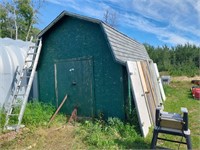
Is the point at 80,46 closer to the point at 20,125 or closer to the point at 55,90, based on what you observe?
the point at 55,90

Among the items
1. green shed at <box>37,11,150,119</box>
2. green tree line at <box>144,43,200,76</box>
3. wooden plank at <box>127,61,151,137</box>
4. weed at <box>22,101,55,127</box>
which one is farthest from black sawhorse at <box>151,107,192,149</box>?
green tree line at <box>144,43,200,76</box>

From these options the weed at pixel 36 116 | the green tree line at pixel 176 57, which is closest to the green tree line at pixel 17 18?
the green tree line at pixel 176 57

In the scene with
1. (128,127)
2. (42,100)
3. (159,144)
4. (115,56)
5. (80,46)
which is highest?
(80,46)

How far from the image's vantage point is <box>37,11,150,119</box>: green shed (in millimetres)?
5608

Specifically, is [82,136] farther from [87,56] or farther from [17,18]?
[17,18]

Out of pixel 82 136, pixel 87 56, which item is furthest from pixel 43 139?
pixel 87 56

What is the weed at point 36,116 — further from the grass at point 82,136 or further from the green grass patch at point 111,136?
the green grass patch at point 111,136

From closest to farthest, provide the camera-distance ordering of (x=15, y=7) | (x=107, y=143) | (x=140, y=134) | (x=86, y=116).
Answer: (x=107, y=143), (x=140, y=134), (x=86, y=116), (x=15, y=7)

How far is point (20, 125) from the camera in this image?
18.3 feet

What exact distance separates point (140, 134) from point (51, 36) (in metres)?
4.74

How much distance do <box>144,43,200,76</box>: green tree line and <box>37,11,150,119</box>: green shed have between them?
55.1 feet

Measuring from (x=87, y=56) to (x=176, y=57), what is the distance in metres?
21.3

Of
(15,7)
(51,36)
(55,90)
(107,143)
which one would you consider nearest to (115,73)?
(107,143)

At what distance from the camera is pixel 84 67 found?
6371 mm
